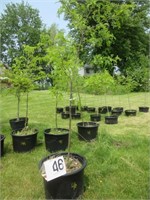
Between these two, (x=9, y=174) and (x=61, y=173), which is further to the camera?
(x=9, y=174)

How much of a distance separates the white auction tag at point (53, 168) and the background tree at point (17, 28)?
26733 mm

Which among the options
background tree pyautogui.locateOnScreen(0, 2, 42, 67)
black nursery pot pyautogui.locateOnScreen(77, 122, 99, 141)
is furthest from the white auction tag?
background tree pyautogui.locateOnScreen(0, 2, 42, 67)

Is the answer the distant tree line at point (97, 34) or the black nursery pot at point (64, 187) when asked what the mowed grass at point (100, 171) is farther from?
the distant tree line at point (97, 34)

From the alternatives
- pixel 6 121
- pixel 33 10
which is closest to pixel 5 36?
pixel 33 10

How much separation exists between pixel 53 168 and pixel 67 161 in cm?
41

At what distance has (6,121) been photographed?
19.3 feet

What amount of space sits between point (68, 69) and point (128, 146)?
69.7 inches

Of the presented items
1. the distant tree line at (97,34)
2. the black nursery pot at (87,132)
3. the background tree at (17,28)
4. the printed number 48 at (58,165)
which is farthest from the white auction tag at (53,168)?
the background tree at (17,28)

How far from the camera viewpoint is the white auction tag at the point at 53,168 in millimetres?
2082

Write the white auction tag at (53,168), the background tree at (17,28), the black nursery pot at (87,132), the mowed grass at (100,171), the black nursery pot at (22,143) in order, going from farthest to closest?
the background tree at (17,28)
the black nursery pot at (87,132)
the black nursery pot at (22,143)
the mowed grass at (100,171)
the white auction tag at (53,168)

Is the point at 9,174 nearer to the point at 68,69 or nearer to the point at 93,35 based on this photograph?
the point at 68,69

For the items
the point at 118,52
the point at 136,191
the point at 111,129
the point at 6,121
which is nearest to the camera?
the point at 136,191

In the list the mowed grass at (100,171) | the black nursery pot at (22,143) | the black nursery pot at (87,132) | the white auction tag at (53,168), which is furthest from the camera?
the black nursery pot at (87,132)

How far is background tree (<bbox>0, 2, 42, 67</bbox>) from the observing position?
27.6 meters
